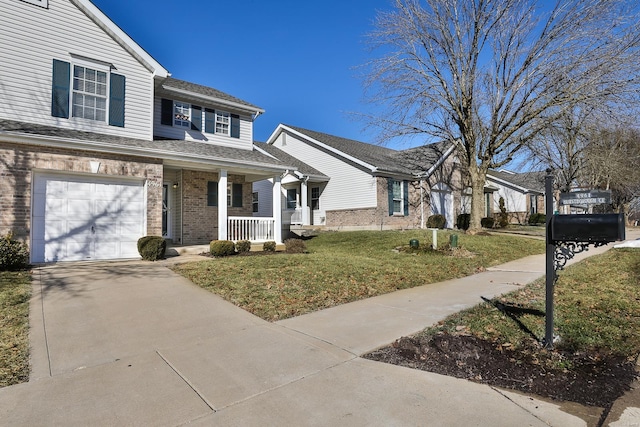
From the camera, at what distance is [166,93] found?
536 inches

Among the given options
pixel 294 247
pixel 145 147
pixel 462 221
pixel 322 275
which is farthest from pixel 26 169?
pixel 462 221

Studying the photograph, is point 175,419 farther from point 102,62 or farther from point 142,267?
point 102,62

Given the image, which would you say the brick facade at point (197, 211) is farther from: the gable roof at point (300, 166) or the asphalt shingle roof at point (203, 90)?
the gable roof at point (300, 166)

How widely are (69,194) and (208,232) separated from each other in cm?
540

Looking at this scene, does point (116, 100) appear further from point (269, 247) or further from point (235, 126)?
point (269, 247)

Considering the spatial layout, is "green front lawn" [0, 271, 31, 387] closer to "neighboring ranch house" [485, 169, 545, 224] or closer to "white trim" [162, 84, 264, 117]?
"white trim" [162, 84, 264, 117]

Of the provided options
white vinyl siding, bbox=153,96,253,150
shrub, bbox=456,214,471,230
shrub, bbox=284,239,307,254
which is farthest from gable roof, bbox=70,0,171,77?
shrub, bbox=456,214,471,230

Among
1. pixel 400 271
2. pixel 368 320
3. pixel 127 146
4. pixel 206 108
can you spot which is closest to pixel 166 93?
pixel 206 108

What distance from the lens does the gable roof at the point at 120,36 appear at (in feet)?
36.9

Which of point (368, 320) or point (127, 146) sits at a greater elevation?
point (127, 146)

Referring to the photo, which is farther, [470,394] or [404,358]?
[404,358]

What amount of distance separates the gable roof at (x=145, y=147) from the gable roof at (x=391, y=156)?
6.87m

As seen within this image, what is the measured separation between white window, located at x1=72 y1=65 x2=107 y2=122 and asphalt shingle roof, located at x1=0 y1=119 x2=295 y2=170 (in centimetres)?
70

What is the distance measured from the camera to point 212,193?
49.5 ft
